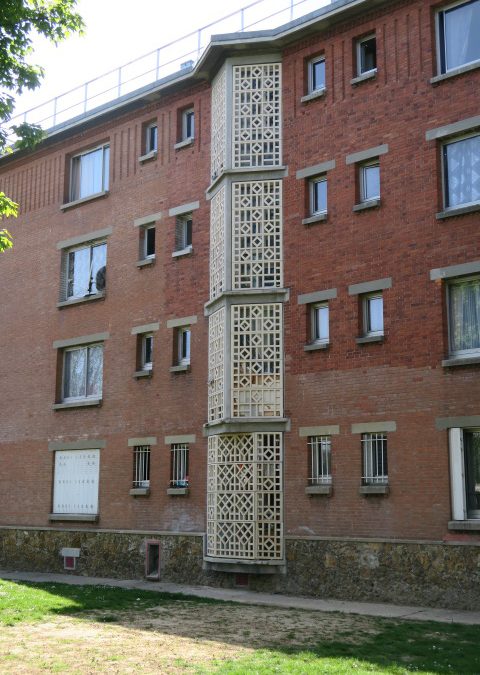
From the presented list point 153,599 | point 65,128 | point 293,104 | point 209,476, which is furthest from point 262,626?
point 65,128

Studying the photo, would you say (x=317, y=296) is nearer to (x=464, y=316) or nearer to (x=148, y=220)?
(x=464, y=316)

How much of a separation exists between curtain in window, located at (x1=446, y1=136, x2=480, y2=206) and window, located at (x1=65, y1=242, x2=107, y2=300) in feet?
38.9

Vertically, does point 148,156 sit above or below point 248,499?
above

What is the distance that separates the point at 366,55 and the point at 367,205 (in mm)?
4075

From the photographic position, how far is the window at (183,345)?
24.3 meters

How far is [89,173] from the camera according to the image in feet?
93.7

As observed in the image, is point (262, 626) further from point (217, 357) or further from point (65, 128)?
point (65, 128)

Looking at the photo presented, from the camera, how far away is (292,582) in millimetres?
20219

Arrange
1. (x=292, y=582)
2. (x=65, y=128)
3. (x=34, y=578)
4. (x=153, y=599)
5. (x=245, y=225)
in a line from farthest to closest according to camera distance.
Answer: (x=65, y=128), (x=34, y=578), (x=245, y=225), (x=292, y=582), (x=153, y=599)

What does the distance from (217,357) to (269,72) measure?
300 inches

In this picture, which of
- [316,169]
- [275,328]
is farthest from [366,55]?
[275,328]

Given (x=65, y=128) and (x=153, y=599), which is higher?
(x=65, y=128)

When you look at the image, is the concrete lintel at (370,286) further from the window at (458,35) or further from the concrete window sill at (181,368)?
the concrete window sill at (181,368)

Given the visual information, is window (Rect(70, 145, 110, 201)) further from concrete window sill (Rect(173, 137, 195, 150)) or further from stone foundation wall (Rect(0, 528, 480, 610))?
stone foundation wall (Rect(0, 528, 480, 610))
